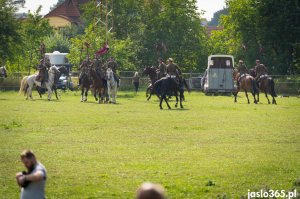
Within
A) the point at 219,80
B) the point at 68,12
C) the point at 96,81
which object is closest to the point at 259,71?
the point at 96,81

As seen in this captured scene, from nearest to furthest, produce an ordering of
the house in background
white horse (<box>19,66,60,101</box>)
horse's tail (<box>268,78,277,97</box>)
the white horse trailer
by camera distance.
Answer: horse's tail (<box>268,78,277,97</box>), white horse (<box>19,66,60,101</box>), the white horse trailer, the house in background

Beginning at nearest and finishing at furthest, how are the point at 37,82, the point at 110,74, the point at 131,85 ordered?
the point at 110,74, the point at 37,82, the point at 131,85

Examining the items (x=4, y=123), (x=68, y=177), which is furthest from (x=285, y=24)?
(x=68, y=177)

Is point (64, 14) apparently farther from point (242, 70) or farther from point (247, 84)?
point (247, 84)

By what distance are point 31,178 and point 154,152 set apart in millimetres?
11374

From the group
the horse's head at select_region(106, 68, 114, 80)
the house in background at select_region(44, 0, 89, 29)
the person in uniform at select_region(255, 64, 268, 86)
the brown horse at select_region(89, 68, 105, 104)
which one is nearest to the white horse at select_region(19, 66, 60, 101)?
the brown horse at select_region(89, 68, 105, 104)

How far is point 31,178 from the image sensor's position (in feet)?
33.2

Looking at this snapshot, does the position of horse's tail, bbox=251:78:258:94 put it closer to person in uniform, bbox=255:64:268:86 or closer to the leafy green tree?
person in uniform, bbox=255:64:268:86

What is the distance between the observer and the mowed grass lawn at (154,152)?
1566 cm

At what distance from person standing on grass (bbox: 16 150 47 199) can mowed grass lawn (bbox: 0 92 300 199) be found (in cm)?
411

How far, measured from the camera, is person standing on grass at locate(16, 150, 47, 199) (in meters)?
10.1

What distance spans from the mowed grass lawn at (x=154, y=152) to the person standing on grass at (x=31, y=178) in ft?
13.5

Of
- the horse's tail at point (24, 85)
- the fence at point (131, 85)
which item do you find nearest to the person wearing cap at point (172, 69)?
the horse's tail at point (24, 85)

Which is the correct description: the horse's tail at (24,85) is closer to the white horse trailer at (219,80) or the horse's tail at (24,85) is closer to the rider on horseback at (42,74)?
the rider on horseback at (42,74)
